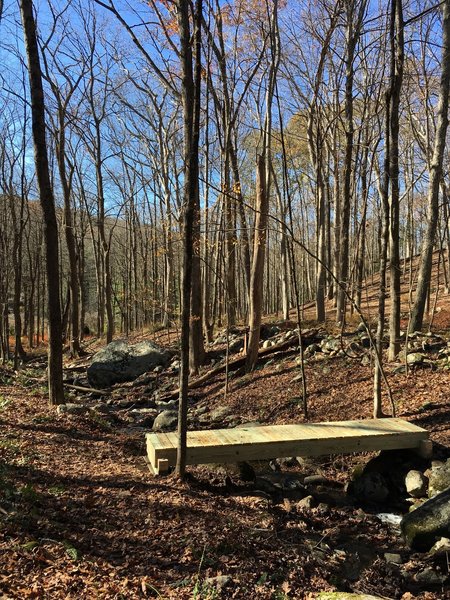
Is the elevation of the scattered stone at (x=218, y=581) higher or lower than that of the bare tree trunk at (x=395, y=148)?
lower

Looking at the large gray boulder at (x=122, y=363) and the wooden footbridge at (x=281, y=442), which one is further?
the large gray boulder at (x=122, y=363)

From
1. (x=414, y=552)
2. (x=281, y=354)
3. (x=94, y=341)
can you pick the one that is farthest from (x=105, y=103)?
(x=414, y=552)

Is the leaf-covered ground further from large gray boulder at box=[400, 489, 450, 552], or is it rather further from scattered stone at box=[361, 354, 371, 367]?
scattered stone at box=[361, 354, 371, 367]

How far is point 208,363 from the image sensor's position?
1361 cm

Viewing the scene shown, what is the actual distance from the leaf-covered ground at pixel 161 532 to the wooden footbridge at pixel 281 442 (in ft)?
1.12

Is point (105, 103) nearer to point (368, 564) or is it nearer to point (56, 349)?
point (56, 349)

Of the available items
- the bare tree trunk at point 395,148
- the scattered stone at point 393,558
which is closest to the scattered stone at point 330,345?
the bare tree trunk at point 395,148

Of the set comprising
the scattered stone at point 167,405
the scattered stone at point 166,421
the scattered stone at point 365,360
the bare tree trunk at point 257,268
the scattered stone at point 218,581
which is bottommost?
the scattered stone at point 167,405

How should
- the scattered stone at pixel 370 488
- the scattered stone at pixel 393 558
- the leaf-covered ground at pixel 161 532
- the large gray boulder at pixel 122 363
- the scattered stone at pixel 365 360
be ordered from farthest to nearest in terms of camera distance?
1. the large gray boulder at pixel 122 363
2. the scattered stone at pixel 365 360
3. the scattered stone at pixel 370 488
4. the scattered stone at pixel 393 558
5. the leaf-covered ground at pixel 161 532

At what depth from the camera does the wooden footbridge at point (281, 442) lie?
20.5 ft

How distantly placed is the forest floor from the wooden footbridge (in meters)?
0.29

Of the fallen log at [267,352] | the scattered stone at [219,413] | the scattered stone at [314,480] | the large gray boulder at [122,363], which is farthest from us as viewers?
the large gray boulder at [122,363]

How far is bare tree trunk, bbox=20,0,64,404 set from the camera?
823cm

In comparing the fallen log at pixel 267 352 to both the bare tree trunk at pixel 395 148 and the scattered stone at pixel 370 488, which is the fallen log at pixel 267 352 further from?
the scattered stone at pixel 370 488
